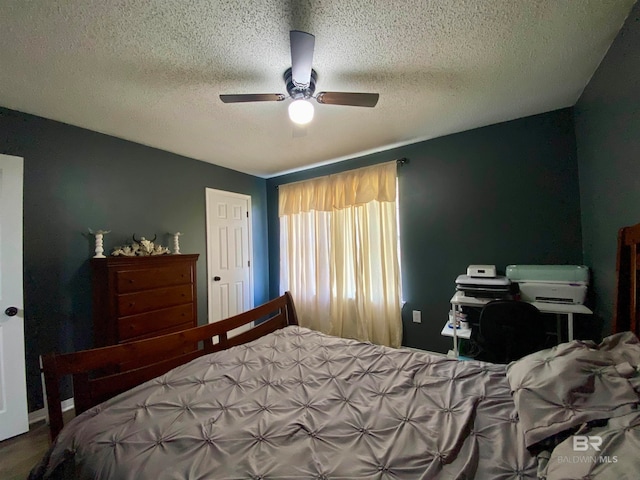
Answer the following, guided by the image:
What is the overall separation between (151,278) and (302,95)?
203 cm

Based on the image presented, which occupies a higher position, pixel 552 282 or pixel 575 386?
pixel 552 282

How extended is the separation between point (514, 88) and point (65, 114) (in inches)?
140

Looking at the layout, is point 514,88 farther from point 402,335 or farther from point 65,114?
point 65,114

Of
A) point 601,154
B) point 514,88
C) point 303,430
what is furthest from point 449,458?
point 514,88

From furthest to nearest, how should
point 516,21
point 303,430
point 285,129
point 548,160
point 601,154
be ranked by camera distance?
1. point 285,129
2. point 548,160
3. point 601,154
4. point 516,21
5. point 303,430

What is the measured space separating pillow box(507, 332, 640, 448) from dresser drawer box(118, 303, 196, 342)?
261cm

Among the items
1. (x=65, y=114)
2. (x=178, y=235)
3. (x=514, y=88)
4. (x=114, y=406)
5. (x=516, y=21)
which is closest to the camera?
(x=114, y=406)

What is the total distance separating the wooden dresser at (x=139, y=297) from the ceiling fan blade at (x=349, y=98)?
78.6 inches

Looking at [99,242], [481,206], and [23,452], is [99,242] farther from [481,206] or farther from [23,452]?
[481,206]

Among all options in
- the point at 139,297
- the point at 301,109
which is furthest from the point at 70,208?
the point at 301,109

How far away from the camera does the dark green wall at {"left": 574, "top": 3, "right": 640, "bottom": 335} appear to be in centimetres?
132

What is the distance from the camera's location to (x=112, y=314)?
2082 millimetres

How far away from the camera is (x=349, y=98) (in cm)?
157

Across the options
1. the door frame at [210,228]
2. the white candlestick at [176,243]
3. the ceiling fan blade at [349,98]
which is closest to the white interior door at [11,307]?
the white candlestick at [176,243]
